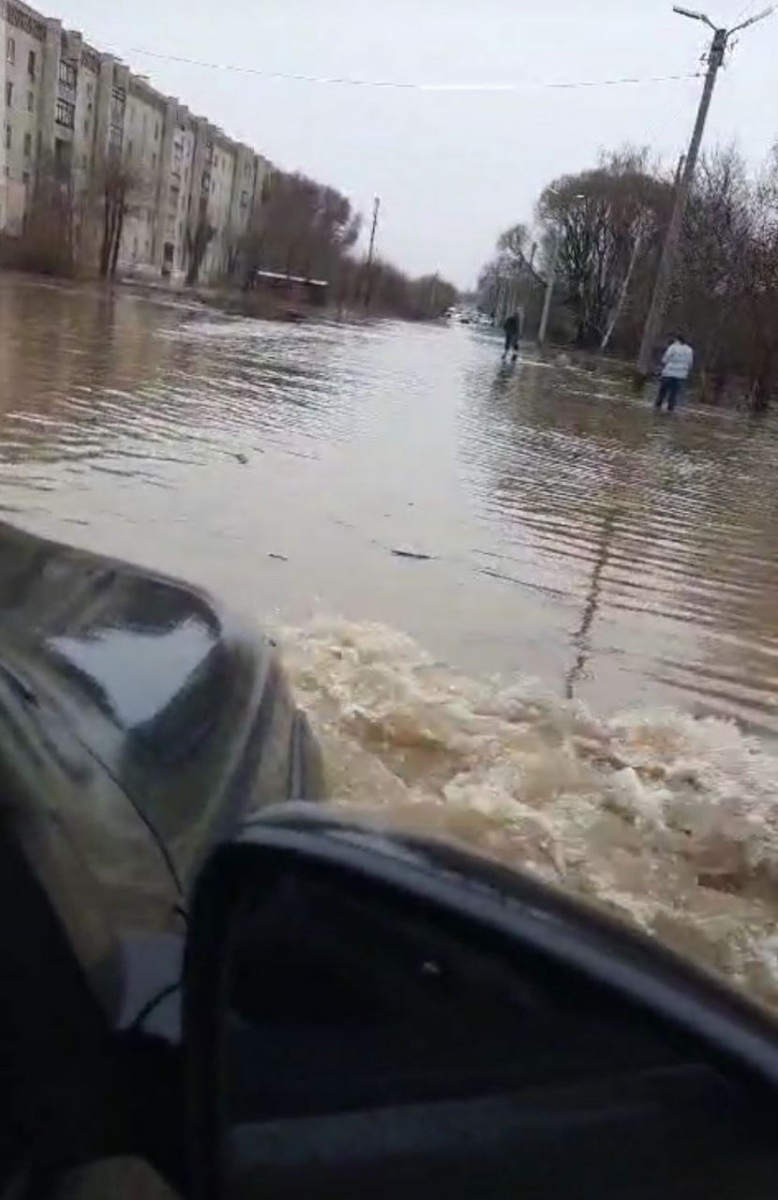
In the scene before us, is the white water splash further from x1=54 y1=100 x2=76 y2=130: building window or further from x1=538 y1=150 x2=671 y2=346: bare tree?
x1=54 y1=100 x2=76 y2=130: building window

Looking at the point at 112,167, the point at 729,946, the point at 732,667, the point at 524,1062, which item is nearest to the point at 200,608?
the point at 524,1062

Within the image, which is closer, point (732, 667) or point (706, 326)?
point (732, 667)

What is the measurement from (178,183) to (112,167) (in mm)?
46735

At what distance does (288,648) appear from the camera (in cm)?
568

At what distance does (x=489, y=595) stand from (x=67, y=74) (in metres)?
83.2

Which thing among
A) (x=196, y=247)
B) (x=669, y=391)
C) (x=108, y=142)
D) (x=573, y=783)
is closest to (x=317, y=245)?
(x=196, y=247)

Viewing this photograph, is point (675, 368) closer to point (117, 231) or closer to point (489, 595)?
point (489, 595)

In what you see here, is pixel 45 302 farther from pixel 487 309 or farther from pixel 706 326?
pixel 487 309

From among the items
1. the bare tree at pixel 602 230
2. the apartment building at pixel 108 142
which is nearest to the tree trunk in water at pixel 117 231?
the apartment building at pixel 108 142

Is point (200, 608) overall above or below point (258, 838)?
below

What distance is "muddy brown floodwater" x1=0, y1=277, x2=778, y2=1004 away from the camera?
4215 millimetres

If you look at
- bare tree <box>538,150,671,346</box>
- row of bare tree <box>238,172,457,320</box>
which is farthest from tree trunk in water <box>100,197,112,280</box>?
row of bare tree <box>238,172,457,320</box>

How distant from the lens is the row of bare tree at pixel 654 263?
110ft

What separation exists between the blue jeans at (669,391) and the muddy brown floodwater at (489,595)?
30.8 feet
